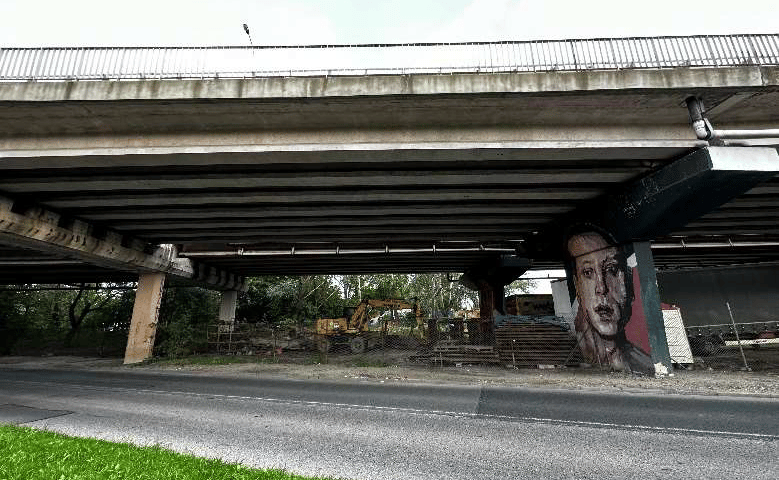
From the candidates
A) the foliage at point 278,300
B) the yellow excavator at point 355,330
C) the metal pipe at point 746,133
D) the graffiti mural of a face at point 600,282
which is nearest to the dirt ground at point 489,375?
the graffiti mural of a face at point 600,282

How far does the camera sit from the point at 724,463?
4.55m

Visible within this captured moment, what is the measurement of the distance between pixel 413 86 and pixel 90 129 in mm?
8837

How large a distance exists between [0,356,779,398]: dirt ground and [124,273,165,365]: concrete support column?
1.26 meters

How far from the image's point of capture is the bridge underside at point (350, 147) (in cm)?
876

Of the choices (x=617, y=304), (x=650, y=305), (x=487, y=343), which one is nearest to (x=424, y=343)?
(x=487, y=343)

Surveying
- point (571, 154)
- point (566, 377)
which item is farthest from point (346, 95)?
point (566, 377)

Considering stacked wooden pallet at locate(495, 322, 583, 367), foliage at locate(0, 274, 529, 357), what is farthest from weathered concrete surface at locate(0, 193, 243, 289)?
stacked wooden pallet at locate(495, 322, 583, 367)

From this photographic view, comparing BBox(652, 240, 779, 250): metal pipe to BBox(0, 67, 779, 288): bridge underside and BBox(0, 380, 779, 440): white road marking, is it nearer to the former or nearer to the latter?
BBox(0, 67, 779, 288): bridge underside

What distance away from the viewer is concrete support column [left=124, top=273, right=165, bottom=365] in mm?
18906

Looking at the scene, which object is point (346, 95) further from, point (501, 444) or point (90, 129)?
point (501, 444)

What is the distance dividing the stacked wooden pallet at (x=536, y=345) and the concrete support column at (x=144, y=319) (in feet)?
60.0

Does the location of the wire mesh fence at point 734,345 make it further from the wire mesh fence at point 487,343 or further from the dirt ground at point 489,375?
the dirt ground at point 489,375

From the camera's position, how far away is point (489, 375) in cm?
1316

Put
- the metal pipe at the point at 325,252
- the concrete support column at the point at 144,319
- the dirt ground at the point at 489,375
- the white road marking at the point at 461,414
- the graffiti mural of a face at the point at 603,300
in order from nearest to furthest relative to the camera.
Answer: the white road marking at the point at 461,414 < the dirt ground at the point at 489,375 < the graffiti mural of a face at the point at 603,300 < the concrete support column at the point at 144,319 < the metal pipe at the point at 325,252
